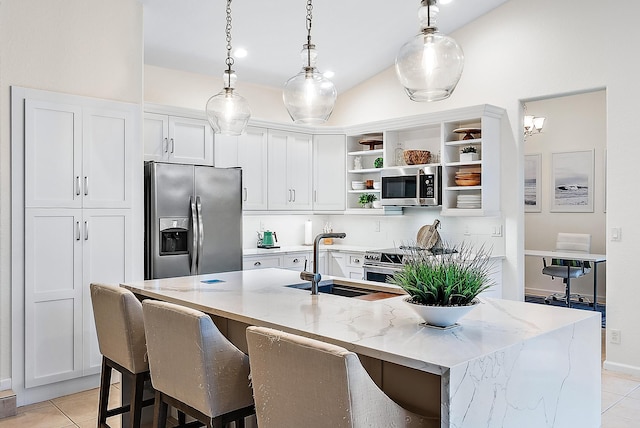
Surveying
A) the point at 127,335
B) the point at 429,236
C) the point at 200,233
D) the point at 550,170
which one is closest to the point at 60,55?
the point at 200,233

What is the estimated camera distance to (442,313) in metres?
1.98

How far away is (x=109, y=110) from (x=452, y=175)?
10.9 feet

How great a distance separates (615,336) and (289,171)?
3.68 m

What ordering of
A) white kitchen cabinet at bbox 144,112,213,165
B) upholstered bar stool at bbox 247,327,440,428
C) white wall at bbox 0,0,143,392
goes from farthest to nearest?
white kitchen cabinet at bbox 144,112,213,165 → white wall at bbox 0,0,143,392 → upholstered bar stool at bbox 247,327,440,428

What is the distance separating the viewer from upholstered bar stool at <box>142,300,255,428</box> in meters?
2.09

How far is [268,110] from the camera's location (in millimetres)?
6430

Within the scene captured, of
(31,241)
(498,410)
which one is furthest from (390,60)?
(498,410)

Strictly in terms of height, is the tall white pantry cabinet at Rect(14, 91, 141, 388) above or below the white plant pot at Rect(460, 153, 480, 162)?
below

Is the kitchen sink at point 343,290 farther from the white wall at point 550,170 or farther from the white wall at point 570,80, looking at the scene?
the white wall at point 550,170

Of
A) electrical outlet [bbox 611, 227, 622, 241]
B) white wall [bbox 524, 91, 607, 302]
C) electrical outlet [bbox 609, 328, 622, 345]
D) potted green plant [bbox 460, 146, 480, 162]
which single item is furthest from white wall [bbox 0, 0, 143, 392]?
white wall [bbox 524, 91, 607, 302]

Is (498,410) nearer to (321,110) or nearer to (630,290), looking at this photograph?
(321,110)

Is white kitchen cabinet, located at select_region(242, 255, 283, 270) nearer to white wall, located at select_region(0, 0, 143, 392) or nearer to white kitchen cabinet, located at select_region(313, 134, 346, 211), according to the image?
white kitchen cabinet, located at select_region(313, 134, 346, 211)

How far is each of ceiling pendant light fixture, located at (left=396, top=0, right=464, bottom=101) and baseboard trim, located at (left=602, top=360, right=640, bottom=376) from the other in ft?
11.2

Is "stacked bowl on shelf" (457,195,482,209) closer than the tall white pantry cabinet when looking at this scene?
No
